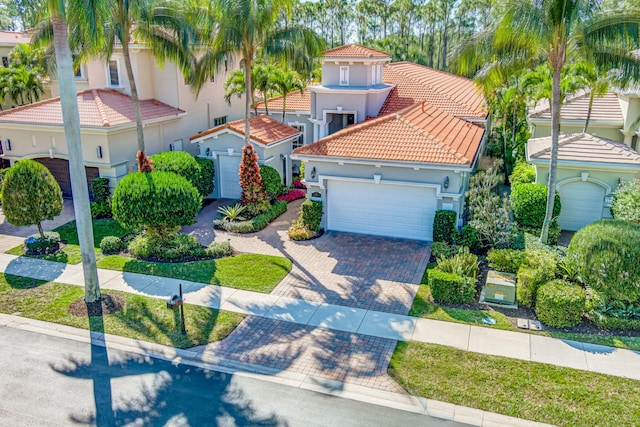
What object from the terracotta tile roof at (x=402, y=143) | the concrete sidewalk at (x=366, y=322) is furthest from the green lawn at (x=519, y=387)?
the terracotta tile roof at (x=402, y=143)

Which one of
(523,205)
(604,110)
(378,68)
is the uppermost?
(378,68)

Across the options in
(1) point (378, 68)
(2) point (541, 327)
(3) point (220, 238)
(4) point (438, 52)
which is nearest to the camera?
(2) point (541, 327)

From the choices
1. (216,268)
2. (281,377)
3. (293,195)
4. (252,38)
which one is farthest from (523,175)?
(281,377)

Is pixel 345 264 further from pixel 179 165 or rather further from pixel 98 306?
pixel 179 165

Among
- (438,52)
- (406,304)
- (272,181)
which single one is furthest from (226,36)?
(438,52)

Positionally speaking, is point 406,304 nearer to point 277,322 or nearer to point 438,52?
point 277,322

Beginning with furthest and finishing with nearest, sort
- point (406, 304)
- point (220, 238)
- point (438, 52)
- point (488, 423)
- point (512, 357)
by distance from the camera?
point (438, 52) < point (220, 238) < point (406, 304) < point (512, 357) < point (488, 423)
